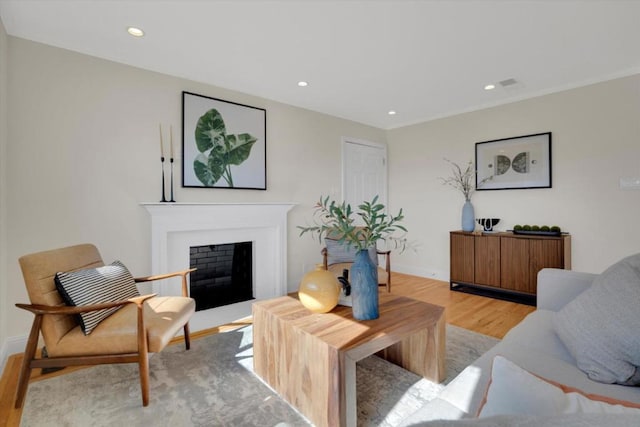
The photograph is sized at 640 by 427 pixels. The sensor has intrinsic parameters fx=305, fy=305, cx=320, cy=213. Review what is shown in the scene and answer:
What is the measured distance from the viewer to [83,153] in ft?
8.39

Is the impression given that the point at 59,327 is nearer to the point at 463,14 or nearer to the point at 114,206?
the point at 114,206

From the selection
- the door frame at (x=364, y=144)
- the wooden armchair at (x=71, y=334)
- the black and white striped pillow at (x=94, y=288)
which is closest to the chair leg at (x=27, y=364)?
the wooden armchair at (x=71, y=334)

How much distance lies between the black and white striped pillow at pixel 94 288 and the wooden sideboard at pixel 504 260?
Answer: 3.58 meters

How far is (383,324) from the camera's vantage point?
1.71 m

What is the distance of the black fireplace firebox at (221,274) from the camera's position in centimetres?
335

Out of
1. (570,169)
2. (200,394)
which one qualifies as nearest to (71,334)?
(200,394)

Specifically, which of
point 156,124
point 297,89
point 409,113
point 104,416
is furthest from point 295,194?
point 104,416

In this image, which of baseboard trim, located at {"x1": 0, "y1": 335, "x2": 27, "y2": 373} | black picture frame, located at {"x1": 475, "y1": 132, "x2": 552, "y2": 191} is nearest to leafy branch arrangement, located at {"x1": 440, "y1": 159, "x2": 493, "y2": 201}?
black picture frame, located at {"x1": 475, "y1": 132, "x2": 552, "y2": 191}

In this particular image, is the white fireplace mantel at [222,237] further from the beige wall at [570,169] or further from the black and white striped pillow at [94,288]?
the beige wall at [570,169]

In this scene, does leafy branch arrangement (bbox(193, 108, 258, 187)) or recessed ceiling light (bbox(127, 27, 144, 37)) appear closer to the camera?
recessed ceiling light (bbox(127, 27, 144, 37))

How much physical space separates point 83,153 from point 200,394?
216 cm

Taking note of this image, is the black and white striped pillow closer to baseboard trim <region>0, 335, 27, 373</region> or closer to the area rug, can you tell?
the area rug

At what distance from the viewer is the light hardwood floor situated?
184 cm

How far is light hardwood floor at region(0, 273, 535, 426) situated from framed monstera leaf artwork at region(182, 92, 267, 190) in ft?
4.95
